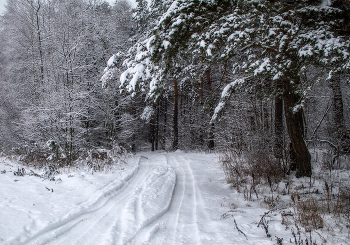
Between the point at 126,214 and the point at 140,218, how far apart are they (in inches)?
11.2

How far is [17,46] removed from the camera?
15.1 metres

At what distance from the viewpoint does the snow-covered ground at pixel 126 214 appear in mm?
2826

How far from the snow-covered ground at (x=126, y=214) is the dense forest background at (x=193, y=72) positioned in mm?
2260

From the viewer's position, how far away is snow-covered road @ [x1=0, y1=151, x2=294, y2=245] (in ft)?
9.18

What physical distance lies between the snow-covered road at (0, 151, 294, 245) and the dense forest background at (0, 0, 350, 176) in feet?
7.40

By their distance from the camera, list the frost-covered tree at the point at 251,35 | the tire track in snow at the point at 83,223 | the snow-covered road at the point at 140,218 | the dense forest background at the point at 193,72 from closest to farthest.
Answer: the tire track in snow at the point at 83,223 → the snow-covered road at the point at 140,218 → the frost-covered tree at the point at 251,35 → the dense forest background at the point at 193,72

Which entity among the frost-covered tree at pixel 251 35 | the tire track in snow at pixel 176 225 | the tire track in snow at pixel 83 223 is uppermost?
the frost-covered tree at pixel 251 35

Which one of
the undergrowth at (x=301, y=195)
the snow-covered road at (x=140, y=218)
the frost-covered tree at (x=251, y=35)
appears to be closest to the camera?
the snow-covered road at (x=140, y=218)

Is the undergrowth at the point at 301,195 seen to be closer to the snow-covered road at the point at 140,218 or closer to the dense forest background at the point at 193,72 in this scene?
the dense forest background at the point at 193,72

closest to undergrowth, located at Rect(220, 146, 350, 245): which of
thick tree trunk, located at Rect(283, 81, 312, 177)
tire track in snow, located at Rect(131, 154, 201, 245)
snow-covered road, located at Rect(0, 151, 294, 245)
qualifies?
thick tree trunk, located at Rect(283, 81, 312, 177)

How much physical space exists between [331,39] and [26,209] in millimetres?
5912

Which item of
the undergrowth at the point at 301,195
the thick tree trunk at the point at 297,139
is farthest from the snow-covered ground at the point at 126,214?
the thick tree trunk at the point at 297,139

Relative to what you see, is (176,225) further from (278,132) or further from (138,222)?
(278,132)

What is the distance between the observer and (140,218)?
3.46 m
